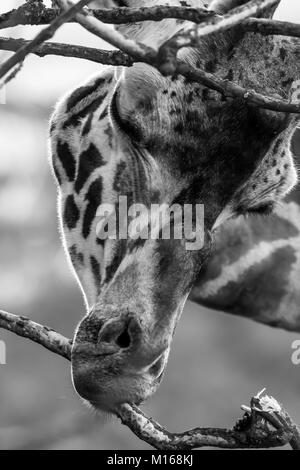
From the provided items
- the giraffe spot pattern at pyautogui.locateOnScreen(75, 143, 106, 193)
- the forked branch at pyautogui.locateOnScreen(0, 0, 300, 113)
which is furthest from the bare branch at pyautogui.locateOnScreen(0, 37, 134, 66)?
the giraffe spot pattern at pyautogui.locateOnScreen(75, 143, 106, 193)

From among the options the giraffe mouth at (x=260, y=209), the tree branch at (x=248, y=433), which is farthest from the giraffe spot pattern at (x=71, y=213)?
the tree branch at (x=248, y=433)

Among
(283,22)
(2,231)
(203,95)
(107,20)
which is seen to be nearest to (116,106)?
(203,95)

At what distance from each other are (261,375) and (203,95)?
198 inches

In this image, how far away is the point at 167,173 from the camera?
1.84 m

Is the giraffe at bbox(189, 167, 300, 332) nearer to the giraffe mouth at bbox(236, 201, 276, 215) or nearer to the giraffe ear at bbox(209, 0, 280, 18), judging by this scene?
the giraffe mouth at bbox(236, 201, 276, 215)

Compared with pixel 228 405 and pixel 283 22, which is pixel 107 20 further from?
pixel 228 405

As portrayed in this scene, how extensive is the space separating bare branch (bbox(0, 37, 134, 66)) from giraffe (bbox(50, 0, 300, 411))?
485 millimetres

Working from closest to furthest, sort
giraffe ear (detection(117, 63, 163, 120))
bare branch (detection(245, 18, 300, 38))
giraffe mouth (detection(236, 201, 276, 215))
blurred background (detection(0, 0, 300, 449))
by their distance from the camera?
bare branch (detection(245, 18, 300, 38)) → giraffe ear (detection(117, 63, 163, 120)) → giraffe mouth (detection(236, 201, 276, 215)) → blurred background (detection(0, 0, 300, 449))

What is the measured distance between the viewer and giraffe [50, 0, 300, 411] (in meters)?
1.65

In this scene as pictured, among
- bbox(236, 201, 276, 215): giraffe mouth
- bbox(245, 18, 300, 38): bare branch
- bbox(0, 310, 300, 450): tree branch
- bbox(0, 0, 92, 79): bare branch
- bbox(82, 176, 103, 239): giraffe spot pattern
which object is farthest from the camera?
bbox(82, 176, 103, 239): giraffe spot pattern

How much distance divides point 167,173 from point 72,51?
1.89ft

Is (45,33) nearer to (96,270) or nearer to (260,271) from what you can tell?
(96,270)

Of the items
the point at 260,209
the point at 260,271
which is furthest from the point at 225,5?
the point at 260,271

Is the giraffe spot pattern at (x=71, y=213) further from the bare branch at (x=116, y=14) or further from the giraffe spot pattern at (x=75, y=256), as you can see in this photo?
the bare branch at (x=116, y=14)
